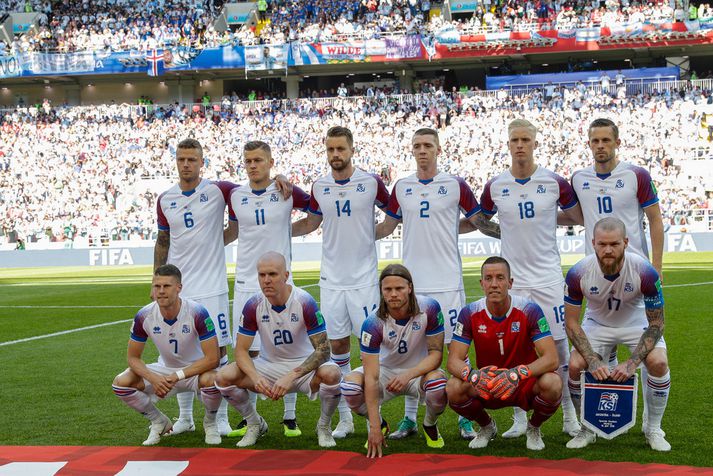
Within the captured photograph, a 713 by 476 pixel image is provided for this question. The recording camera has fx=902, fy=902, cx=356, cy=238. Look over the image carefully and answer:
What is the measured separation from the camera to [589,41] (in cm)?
3775

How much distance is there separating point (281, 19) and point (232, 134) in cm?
802

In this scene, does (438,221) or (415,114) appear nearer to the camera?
(438,221)

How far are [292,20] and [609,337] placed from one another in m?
39.4

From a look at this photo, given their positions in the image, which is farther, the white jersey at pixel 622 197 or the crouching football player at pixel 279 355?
the white jersey at pixel 622 197

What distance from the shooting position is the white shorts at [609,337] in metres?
6.04

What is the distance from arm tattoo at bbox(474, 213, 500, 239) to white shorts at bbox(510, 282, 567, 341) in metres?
0.63

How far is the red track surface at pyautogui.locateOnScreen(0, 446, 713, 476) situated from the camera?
527cm

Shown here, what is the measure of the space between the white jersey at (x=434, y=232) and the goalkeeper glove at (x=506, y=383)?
1.24 metres

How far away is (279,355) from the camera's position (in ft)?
21.1

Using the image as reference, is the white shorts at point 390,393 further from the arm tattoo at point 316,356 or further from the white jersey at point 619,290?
the white jersey at point 619,290

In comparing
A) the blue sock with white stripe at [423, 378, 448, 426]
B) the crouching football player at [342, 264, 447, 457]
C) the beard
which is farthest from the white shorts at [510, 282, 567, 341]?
the blue sock with white stripe at [423, 378, 448, 426]

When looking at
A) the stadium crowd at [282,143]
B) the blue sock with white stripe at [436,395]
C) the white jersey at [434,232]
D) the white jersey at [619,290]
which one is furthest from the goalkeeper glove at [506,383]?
the stadium crowd at [282,143]

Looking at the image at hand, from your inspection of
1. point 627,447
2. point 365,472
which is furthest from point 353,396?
point 627,447

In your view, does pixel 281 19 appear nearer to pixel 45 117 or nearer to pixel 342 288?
pixel 45 117
